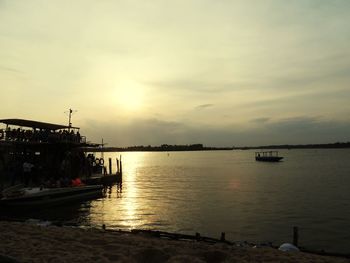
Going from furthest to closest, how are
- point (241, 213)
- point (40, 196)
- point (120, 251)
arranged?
point (241, 213), point (40, 196), point (120, 251)

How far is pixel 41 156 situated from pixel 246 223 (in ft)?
86.0

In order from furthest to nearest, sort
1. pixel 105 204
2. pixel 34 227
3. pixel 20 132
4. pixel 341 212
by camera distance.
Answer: pixel 20 132 < pixel 105 204 < pixel 341 212 < pixel 34 227

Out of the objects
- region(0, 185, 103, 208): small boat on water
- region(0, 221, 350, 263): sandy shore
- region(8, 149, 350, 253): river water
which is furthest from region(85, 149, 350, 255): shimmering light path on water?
region(0, 221, 350, 263): sandy shore

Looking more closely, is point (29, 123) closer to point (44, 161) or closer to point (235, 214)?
point (44, 161)

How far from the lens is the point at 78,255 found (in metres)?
11.6

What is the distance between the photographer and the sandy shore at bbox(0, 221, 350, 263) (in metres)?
11.4

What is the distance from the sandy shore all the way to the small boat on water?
14.2 m

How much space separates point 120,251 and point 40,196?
745 inches

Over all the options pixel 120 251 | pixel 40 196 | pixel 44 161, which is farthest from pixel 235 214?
pixel 44 161

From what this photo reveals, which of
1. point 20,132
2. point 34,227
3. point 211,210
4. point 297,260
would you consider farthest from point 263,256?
point 20,132

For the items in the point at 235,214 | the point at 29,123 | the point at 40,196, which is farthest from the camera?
the point at 29,123

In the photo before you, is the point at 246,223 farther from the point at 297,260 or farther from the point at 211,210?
the point at 297,260

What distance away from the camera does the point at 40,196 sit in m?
29.2

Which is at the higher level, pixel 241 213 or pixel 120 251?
pixel 120 251
